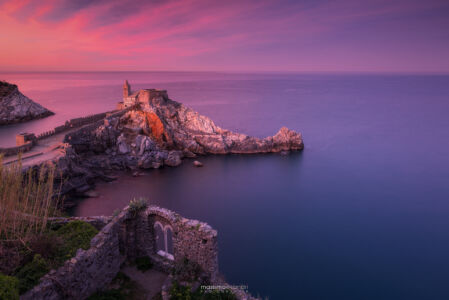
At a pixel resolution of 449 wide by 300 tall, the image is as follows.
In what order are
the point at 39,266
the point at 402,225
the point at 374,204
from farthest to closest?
the point at 374,204 → the point at 402,225 → the point at 39,266

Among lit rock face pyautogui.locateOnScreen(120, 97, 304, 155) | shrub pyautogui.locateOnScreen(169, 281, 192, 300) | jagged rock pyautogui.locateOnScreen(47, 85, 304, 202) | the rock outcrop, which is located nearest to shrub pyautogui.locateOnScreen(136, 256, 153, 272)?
shrub pyautogui.locateOnScreen(169, 281, 192, 300)

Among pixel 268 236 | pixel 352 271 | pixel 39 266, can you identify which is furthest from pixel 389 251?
pixel 39 266

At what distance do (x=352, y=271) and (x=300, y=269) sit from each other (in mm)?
3730

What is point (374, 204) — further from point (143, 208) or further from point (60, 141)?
point (60, 141)

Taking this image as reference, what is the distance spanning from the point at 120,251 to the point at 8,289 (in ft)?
18.3

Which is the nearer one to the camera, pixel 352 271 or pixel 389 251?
pixel 352 271

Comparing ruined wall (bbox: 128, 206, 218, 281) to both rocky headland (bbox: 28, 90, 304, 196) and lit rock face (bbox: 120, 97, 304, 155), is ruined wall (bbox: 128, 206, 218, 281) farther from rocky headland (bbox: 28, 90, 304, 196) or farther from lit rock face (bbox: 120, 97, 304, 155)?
lit rock face (bbox: 120, 97, 304, 155)

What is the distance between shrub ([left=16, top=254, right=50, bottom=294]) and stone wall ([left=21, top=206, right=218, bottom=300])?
0.31 m

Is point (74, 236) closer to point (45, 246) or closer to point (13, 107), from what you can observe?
point (45, 246)

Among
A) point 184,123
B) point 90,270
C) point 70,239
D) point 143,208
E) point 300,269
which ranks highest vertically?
point 184,123

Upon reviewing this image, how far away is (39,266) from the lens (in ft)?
30.8

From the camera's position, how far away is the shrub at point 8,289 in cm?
747

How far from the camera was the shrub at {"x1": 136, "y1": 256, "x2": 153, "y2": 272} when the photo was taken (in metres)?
12.8

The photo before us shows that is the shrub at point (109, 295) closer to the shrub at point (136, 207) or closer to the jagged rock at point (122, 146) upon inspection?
the shrub at point (136, 207)
